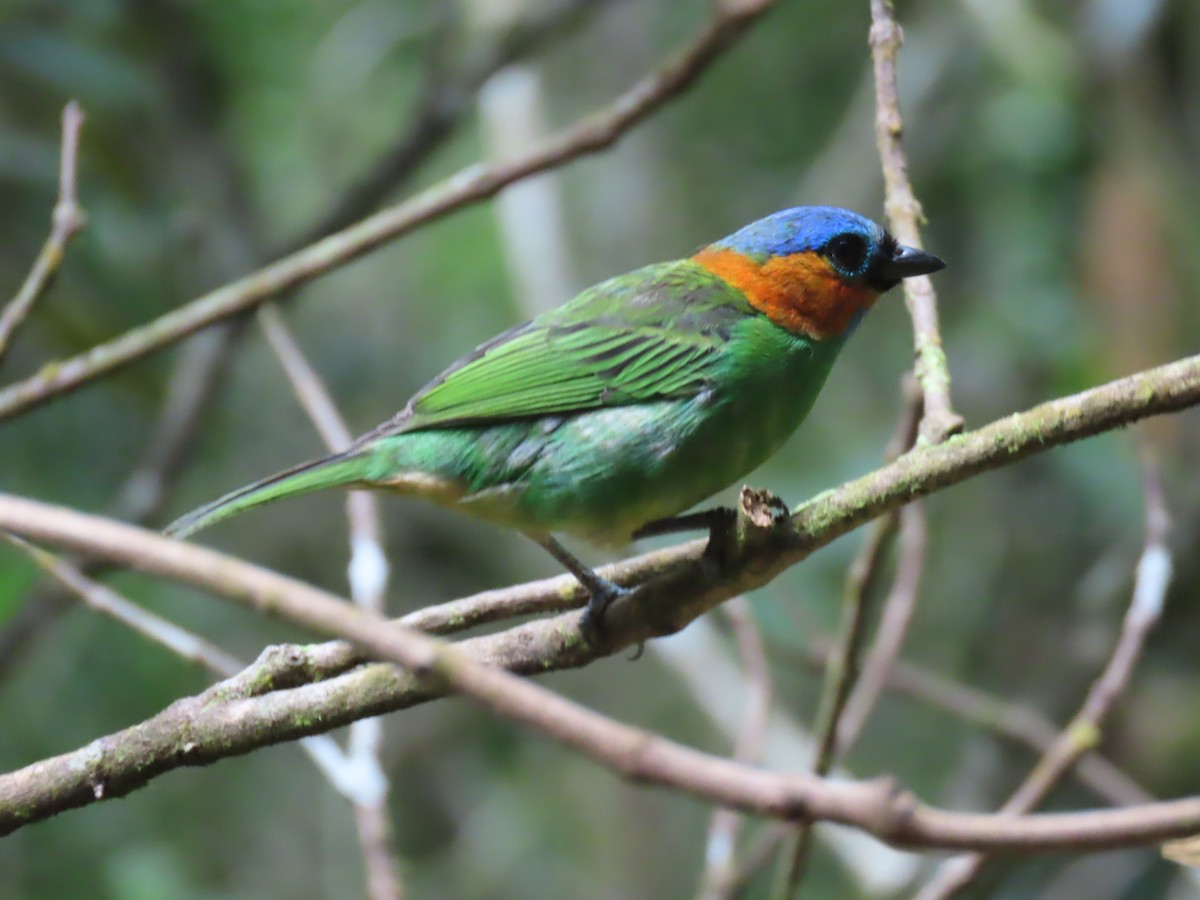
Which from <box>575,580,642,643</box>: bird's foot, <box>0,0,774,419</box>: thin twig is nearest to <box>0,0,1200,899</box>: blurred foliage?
<box>0,0,774,419</box>: thin twig

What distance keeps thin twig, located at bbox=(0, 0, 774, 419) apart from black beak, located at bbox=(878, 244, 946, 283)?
2.02 ft

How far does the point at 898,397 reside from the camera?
286 inches

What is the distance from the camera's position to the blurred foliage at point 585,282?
4648 millimetres

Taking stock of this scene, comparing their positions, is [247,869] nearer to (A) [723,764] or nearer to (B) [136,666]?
(B) [136,666]

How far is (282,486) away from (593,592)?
25.1 inches

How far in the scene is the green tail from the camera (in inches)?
88.0

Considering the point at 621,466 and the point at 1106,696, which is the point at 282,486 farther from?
the point at 1106,696

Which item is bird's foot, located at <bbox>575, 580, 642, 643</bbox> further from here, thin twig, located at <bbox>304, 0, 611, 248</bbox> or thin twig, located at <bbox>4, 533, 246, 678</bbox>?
thin twig, located at <bbox>304, 0, 611, 248</bbox>

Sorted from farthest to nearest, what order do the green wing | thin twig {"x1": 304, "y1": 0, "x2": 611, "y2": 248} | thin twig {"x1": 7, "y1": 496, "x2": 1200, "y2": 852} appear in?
1. thin twig {"x1": 304, "y1": 0, "x2": 611, "y2": 248}
2. the green wing
3. thin twig {"x1": 7, "y1": 496, "x2": 1200, "y2": 852}

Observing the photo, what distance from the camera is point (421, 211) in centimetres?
274

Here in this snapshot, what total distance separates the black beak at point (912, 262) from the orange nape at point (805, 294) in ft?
0.47

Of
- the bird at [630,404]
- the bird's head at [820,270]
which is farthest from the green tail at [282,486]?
the bird's head at [820,270]

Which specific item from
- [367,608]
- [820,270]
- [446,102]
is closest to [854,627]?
[820,270]

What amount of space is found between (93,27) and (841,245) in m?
3.47
